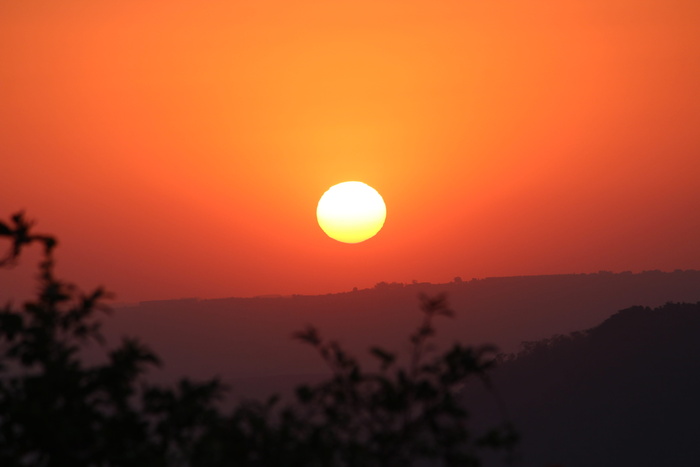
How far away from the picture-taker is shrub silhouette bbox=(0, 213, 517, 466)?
8078 millimetres

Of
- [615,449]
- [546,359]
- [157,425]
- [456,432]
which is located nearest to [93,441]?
[157,425]

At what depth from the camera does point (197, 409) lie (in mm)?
8859

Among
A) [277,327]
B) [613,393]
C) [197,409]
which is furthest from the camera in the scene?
[277,327]

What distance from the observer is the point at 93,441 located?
8.59 m

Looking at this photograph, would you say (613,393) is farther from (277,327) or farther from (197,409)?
(197,409)

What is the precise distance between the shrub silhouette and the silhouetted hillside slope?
369ft

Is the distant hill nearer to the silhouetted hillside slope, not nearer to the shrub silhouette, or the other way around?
the silhouetted hillside slope

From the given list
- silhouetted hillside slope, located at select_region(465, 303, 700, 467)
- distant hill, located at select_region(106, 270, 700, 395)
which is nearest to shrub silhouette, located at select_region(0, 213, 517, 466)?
silhouetted hillside slope, located at select_region(465, 303, 700, 467)

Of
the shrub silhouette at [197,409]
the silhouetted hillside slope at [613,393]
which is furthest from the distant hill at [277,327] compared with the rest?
the shrub silhouette at [197,409]

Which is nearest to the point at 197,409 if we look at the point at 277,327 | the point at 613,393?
the point at 613,393

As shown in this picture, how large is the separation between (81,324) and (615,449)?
4813 inches

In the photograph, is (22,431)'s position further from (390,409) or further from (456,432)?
(456,432)

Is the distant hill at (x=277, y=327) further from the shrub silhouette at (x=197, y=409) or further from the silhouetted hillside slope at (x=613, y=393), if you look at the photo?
the shrub silhouette at (x=197, y=409)

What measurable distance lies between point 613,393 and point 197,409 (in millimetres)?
134831
